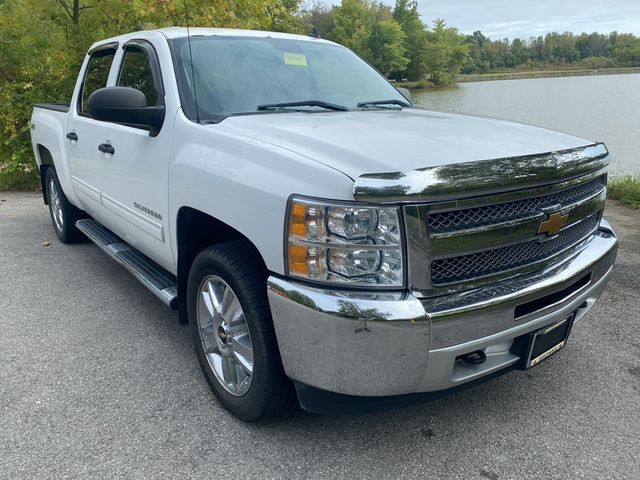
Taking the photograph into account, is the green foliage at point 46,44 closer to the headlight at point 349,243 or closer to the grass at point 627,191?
the grass at point 627,191

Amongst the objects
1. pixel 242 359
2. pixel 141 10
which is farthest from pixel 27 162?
pixel 242 359

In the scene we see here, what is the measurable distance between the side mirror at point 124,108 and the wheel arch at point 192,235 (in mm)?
556

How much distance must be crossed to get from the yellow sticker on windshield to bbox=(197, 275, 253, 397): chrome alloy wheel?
1.56 metres

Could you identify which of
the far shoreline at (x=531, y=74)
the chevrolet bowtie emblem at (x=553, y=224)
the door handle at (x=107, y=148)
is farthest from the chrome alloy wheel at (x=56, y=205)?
the far shoreline at (x=531, y=74)

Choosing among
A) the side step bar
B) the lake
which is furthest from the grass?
the side step bar

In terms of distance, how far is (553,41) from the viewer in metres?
49.5

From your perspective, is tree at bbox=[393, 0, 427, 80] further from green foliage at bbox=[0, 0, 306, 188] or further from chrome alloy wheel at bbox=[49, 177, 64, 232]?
chrome alloy wheel at bbox=[49, 177, 64, 232]

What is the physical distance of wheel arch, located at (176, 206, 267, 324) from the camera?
9.00 ft

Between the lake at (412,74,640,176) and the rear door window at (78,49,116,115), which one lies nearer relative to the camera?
the rear door window at (78,49,116,115)

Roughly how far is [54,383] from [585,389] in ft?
9.30

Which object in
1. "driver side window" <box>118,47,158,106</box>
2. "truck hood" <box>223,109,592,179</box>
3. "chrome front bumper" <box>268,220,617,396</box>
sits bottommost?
"chrome front bumper" <box>268,220,617,396</box>

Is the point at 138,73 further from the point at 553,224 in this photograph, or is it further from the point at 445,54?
the point at 445,54

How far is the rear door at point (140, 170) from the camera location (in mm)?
2994

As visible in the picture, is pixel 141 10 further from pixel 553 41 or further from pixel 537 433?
pixel 553 41
